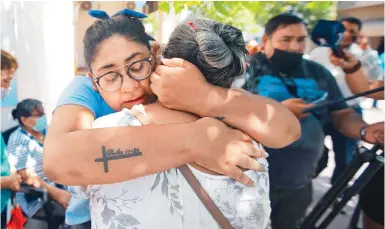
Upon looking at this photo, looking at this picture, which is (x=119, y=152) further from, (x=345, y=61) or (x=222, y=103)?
(x=345, y=61)

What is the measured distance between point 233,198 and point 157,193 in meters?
0.22

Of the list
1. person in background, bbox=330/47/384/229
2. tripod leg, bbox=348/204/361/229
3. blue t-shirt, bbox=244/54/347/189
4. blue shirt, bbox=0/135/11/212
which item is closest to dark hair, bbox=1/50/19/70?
blue shirt, bbox=0/135/11/212

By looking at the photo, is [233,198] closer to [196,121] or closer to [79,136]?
[196,121]

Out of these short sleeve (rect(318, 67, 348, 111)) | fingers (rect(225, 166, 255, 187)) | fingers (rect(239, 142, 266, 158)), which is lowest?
short sleeve (rect(318, 67, 348, 111))

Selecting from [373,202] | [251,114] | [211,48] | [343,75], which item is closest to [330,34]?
[343,75]

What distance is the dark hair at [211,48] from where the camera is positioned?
3.33 feet

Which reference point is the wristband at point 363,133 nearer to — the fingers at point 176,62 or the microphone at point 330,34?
the microphone at point 330,34

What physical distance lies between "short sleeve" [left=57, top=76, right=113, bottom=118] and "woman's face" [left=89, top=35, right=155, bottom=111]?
0.22 feet

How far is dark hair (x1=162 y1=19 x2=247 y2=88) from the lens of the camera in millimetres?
1014

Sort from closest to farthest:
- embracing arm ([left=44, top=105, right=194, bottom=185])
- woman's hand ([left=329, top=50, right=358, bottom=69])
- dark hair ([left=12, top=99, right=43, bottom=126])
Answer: embracing arm ([left=44, top=105, right=194, bottom=185]) < woman's hand ([left=329, top=50, right=358, bottom=69]) < dark hair ([left=12, top=99, right=43, bottom=126])

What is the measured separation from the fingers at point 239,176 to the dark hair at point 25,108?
97.8 inches

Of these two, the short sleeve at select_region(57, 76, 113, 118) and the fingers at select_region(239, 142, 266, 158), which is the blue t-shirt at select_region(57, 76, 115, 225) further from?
the fingers at select_region(239, 142, 266, 158)

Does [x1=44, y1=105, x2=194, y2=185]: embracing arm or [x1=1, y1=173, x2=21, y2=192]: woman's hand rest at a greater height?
[x1=44, y1=105, x2=194, y2=185]: embracing arm

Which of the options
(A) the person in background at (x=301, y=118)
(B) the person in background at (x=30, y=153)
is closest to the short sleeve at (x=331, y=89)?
(A) the person in background at (x=301, y=118)
